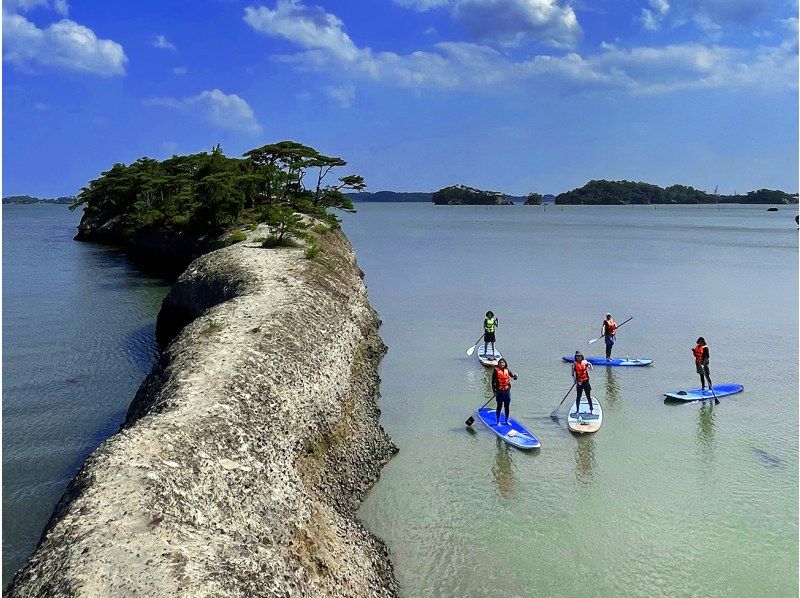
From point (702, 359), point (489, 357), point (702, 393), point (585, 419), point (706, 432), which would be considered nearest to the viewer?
point (706, 432)

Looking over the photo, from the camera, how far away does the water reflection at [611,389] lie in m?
19.1

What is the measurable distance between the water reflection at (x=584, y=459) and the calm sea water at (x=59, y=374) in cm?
1097

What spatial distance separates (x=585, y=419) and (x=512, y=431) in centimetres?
223

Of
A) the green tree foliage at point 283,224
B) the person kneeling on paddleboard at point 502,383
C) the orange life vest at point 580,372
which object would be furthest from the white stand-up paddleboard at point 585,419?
the green tree foliage at point 283,224

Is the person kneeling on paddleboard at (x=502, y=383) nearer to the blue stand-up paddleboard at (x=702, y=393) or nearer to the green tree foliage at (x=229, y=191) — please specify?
the blue stand-up paddleboard at (x=702, y=393)

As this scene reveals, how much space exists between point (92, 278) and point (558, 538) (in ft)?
133

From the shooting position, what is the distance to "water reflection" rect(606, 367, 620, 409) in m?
19.1

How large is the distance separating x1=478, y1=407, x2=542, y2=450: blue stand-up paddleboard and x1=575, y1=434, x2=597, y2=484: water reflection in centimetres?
100

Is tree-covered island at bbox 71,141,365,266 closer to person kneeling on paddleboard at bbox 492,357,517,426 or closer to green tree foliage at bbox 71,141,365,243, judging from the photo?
green tree foliage at bbox 71,141,365,243

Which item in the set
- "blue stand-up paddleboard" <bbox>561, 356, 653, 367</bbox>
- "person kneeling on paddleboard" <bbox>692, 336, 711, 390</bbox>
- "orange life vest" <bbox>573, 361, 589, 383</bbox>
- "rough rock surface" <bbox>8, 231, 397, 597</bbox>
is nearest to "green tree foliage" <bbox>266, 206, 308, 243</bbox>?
"rough rock surface" <bbox>8, 231, 397, 597</bbox>

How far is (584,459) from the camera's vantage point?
1523 centimetres

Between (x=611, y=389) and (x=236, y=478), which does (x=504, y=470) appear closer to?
(x=236, y=478)

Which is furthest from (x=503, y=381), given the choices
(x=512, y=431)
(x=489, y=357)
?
(x=489, y=357)

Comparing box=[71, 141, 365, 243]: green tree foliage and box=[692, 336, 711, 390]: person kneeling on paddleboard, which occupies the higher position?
box=[71, 141, 365, 243]: green tree foliage
